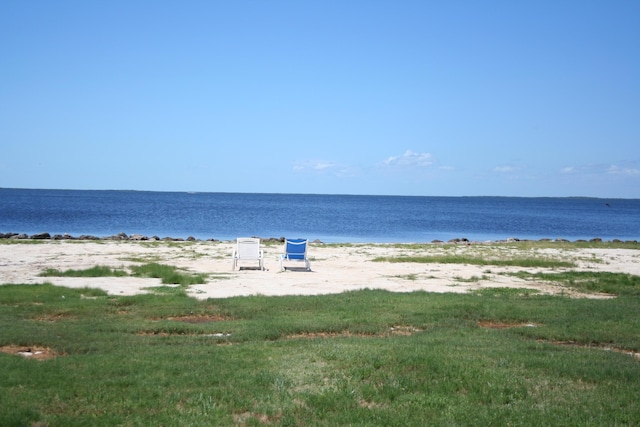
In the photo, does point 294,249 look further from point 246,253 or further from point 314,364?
point 314,364

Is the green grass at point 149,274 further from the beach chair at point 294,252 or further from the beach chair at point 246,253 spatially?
the beach chair at point 294,252

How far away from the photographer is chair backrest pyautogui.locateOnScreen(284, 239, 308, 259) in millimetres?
20672

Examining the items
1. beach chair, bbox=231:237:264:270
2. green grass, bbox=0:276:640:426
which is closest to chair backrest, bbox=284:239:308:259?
beach chair, bbox=231:237:264:270

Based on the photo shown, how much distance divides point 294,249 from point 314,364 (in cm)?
1246

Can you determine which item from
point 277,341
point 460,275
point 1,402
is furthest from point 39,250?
point 1,402

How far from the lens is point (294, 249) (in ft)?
68.1

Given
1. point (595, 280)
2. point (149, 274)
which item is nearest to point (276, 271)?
point (149, 274)

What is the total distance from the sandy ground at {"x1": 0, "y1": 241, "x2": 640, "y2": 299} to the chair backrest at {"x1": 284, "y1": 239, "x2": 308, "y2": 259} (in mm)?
469

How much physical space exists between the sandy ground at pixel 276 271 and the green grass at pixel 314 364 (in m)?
2.91

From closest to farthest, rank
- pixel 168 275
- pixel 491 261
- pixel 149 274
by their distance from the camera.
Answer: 1. pixel 168 275
2. pixel 149 274
3. pixel 491 261

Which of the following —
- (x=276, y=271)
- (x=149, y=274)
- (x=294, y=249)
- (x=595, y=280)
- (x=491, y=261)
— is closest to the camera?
(x=149, y=274)

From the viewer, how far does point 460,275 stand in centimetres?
1998

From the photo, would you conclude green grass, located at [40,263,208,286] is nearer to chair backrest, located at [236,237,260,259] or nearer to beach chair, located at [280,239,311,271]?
chair backrest, located at [236,237,260,259]

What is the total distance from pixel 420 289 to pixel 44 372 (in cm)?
1062
